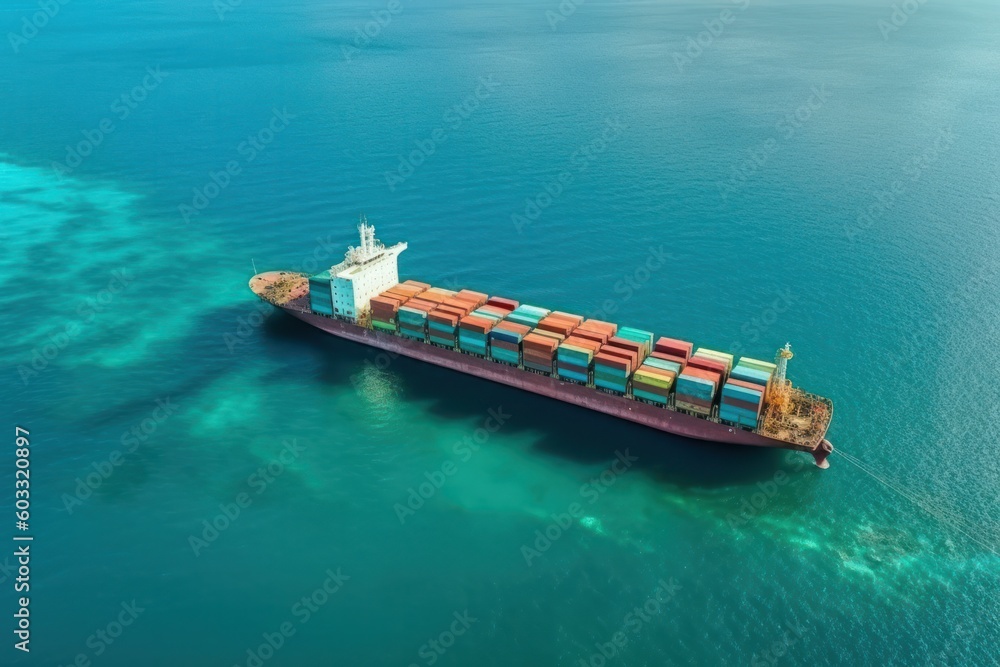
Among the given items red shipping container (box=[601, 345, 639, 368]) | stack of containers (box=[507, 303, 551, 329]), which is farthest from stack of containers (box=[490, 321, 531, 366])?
red shipping container (box=[601, 345, 639, 368])

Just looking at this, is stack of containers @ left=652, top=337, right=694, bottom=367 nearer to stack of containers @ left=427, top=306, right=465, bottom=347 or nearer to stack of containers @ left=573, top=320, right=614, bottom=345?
stack of containers @ left=573, top=320, right=614, bottom=345

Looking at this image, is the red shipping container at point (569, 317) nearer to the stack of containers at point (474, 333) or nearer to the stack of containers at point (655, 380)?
the stack of containers at point (474, 333)

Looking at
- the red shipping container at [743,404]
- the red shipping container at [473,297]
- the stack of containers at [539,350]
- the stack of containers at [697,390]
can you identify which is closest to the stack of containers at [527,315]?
the stack of containers at [539,350]

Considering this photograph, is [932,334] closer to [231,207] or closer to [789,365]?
[789,365]

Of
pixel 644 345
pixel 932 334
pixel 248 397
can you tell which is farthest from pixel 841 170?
pixel 248 397

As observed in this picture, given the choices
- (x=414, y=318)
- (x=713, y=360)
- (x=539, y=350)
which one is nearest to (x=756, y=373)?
(x=713, y=360)

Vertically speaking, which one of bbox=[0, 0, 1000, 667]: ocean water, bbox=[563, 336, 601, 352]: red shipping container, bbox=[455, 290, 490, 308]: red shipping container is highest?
bbox=[455, 290, 490, 308]: red shipping container
